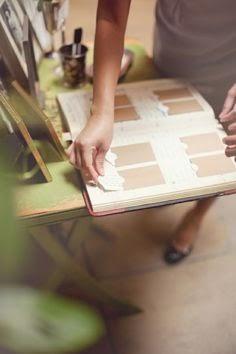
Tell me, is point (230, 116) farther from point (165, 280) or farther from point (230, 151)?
point (165, 280)

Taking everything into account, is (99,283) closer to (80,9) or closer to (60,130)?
(60,130)

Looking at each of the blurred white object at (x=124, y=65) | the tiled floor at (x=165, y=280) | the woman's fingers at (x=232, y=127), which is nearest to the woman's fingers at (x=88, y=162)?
the woman's fingers at (x=232, y=127)

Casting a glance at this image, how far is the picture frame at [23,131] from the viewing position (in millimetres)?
681

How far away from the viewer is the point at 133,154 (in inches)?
32.5

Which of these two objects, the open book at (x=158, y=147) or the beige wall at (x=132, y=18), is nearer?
the open book at (x=158, y=147)

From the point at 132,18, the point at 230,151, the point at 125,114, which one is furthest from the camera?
the point at 132,18

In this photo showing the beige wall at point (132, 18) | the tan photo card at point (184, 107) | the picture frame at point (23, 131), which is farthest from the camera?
the beige wall at point (132, 18)

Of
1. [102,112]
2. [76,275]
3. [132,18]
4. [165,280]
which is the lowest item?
[165,280]

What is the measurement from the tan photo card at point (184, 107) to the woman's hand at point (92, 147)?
188 mm

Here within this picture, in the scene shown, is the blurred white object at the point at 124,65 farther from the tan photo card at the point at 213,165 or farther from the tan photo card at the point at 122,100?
the tan photo card at the point at 213,165

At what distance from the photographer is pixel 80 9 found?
2.67 m

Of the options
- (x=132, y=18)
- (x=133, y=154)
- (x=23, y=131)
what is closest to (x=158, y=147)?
(x=133, y=154)

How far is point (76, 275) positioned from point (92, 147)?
514 millimetres

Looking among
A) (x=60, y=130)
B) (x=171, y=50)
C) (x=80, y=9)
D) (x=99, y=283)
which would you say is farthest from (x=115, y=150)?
(x=80, y=9)
